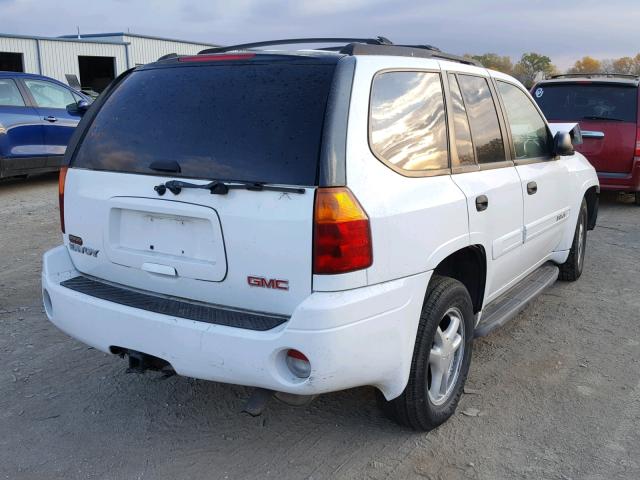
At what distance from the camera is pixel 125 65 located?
3488cm

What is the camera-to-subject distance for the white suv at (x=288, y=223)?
2.58 metres

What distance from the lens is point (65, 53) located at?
31484 millimetres

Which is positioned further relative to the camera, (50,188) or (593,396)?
(50,188)

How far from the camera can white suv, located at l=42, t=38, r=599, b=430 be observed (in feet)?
8.46

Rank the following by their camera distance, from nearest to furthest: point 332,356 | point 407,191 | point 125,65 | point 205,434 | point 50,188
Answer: point 332,356 → point 407,191 → point 205,434 → point 50,188 → point 125,65

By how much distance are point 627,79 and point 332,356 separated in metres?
8.33

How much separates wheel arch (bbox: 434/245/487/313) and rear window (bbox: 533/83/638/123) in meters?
6.30

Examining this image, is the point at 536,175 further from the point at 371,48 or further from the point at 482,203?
the point at 371,48

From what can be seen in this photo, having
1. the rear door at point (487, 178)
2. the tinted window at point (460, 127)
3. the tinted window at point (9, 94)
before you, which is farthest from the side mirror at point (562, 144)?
the tinted window at point (9, 94)

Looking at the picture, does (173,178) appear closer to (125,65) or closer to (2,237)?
(2,237)

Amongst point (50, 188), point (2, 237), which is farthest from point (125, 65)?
point (2, 237)

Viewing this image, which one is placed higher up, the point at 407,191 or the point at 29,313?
the point at 407,191

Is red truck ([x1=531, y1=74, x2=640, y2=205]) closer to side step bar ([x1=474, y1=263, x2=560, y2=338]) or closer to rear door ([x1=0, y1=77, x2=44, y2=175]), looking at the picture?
side step bar ([x1=474, y1=263, x2=560, y2=338])

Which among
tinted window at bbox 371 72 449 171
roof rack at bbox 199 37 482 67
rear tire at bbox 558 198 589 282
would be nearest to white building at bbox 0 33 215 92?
rear tire at bbox 558 198 589 282
